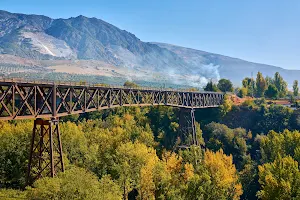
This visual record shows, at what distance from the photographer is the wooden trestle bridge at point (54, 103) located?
93.3 feet

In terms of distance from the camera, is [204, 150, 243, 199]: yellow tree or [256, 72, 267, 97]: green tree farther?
[256, 72, 267, 97]: green tree

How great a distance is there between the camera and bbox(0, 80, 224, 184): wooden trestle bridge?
2844 cm

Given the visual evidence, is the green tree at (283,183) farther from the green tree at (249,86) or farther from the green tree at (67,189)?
the green tree at (249,86)

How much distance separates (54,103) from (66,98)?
10499mm

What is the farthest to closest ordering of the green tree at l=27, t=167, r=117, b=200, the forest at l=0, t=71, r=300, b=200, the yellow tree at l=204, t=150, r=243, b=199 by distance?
the yellow tree at l=204, t=150, r=243, b=199, the forest at l=0, t=71, r=300, b=200, the green tree at l=27, t=167, r=117, b=200

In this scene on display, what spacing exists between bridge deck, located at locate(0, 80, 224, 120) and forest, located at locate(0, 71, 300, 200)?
674 centimetres

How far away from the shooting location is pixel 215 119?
79062mm

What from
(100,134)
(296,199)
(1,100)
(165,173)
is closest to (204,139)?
(100,134)

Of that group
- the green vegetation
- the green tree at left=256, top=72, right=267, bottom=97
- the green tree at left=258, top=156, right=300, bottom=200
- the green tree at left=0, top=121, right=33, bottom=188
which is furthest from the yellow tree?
the green tree at left=256, top=72, right=267, bottom=97

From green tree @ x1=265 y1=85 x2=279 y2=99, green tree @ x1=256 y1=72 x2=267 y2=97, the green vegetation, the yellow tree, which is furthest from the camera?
green tree @ x1=256 y1=72 x2=267 y2=97

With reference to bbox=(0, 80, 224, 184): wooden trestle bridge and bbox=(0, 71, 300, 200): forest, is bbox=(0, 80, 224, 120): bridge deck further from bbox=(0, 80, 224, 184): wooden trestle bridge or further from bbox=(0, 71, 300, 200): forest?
bbox=(0, 71, 300, 200): forest

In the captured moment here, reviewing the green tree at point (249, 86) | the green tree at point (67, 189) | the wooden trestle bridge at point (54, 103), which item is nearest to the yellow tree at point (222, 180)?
the wooden trestle bridge at point (54, 103)

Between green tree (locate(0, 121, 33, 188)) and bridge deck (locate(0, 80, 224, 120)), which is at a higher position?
bridge deck (locate(0, 80, 224, 120))

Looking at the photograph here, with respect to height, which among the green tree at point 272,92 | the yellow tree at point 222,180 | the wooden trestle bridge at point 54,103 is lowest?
the yellow tree at point 222,180
